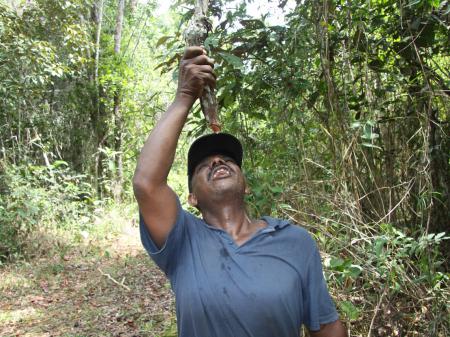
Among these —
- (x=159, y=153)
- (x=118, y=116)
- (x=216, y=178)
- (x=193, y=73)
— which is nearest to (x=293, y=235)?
(x=216, y=178)

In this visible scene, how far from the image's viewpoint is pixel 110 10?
11.5 meters

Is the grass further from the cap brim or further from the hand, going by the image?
the hand

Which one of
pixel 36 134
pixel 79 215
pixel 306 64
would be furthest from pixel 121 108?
pixel 306 64

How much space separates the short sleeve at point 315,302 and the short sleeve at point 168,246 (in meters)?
0.50

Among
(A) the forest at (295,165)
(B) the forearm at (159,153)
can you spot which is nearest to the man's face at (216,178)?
(B) the forearm at (159,153)

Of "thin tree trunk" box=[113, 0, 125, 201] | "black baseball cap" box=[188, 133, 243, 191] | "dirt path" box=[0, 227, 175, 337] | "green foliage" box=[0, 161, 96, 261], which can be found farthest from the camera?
"thin tree trunk" box=[113, 0, 125, 201]

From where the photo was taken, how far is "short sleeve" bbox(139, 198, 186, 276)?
69.2 inches

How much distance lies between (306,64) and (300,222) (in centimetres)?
132

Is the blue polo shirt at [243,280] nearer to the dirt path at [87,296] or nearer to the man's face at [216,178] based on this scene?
the man's face at [216,178]

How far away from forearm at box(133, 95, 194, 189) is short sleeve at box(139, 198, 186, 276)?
0.47 feet

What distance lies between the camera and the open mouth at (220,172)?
199 centimetres

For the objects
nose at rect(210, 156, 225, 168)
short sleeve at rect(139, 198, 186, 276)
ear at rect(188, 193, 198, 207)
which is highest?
nose at rect(210, 156, 225, 168)

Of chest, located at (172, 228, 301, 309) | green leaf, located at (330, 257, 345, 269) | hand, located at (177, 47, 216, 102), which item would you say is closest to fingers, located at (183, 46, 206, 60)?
hand, located at (177, 47, 216, 102)

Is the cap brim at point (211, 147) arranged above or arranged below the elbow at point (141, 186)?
above
